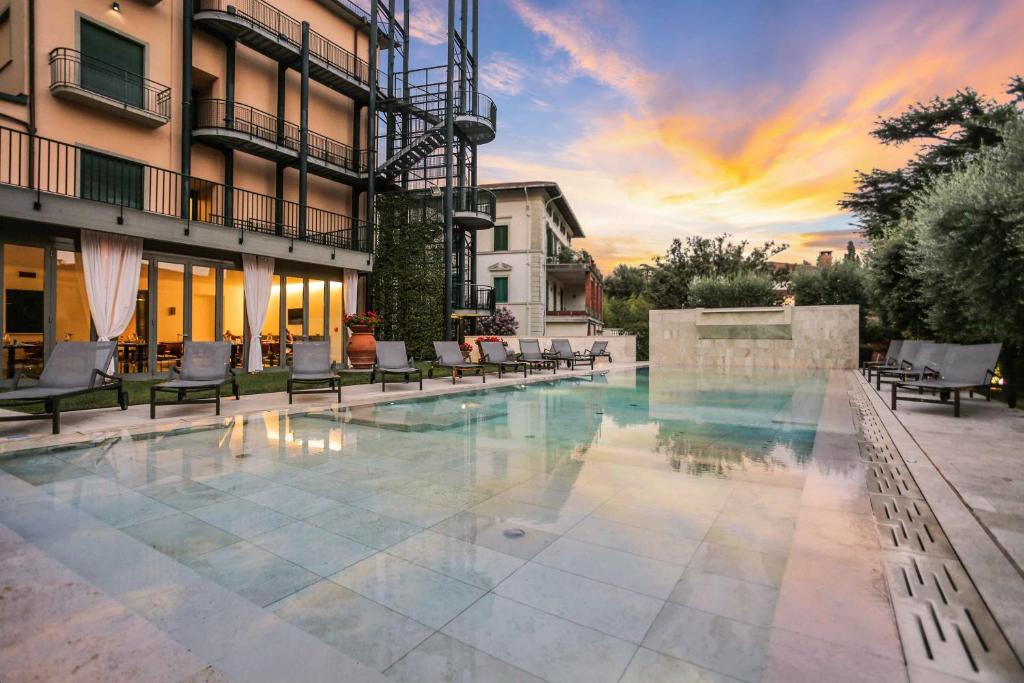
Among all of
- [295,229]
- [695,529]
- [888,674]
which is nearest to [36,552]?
[695,529]

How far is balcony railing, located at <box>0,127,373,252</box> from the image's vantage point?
34.4 ft

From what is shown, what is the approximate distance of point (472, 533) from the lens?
2.94 m

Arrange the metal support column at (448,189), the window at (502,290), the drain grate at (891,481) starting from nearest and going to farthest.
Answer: the drain grate at (891,481) < the metal support column at (448,189) < the window at (502,290)

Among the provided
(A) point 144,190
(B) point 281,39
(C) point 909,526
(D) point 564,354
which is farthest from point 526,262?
(C) point 909,526

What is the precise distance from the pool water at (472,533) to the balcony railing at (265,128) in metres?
12.2

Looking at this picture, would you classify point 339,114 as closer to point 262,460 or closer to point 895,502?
point 262,460

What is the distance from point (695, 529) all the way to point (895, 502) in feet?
5.54

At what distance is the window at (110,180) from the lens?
1167cm

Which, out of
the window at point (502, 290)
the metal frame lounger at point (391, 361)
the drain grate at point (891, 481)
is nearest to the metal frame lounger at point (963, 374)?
the drain grate at point (891, 481)

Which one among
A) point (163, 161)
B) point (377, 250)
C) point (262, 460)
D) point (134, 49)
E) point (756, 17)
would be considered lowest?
point (262, 460)

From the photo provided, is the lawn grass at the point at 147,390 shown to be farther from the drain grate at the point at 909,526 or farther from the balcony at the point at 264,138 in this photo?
the drain grate at the point at 909,526

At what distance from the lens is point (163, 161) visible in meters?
13.1

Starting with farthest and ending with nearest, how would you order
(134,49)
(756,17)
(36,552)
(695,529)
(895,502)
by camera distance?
(756,17)
(134,49)
(895,502)
(695,529)
(36,552)

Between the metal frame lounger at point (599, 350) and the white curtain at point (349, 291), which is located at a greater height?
the white curtain at point (349, 291)
